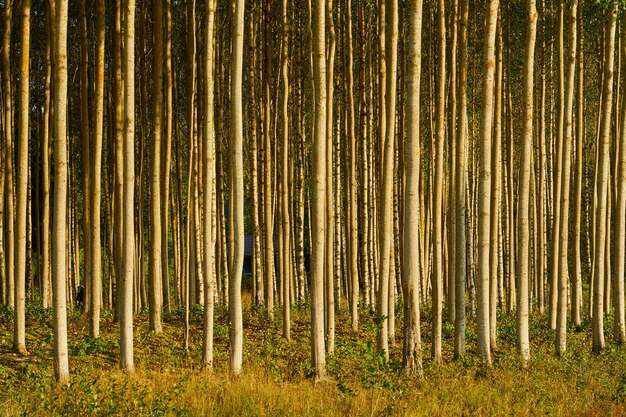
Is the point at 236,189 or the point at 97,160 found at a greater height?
the point at 97,160

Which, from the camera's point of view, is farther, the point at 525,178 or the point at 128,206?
the point at 525,178

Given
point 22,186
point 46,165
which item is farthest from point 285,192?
point 22,186

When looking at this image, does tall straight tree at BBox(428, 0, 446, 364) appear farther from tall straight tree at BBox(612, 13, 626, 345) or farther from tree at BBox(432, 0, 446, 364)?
tall straight tree at BBox(612, 13, 626, 345)

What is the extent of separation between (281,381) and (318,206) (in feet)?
7.33

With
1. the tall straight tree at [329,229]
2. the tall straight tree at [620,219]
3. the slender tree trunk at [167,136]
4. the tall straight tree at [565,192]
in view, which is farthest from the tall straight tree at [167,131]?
the tall straight tree at [620,219]

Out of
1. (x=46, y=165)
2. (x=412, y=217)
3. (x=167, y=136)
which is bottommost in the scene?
(x=412, y=217)

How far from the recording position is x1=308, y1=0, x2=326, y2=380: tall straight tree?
378 inches

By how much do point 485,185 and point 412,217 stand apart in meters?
1.61

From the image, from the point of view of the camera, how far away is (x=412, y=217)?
10.0 m

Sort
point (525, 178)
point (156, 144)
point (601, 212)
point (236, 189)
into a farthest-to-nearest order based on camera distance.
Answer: point (601, 212) → point (525, 178) → point (156, 144) → point (236, 189)

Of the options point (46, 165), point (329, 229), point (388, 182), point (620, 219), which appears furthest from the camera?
point (620, 219)

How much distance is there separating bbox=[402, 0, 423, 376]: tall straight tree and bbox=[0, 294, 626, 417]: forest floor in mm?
410

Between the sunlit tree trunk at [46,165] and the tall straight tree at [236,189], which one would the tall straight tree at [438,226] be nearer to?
the tall straight tree at [236,189]

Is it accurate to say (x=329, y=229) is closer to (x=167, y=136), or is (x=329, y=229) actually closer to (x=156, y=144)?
(x=167, y=136)
